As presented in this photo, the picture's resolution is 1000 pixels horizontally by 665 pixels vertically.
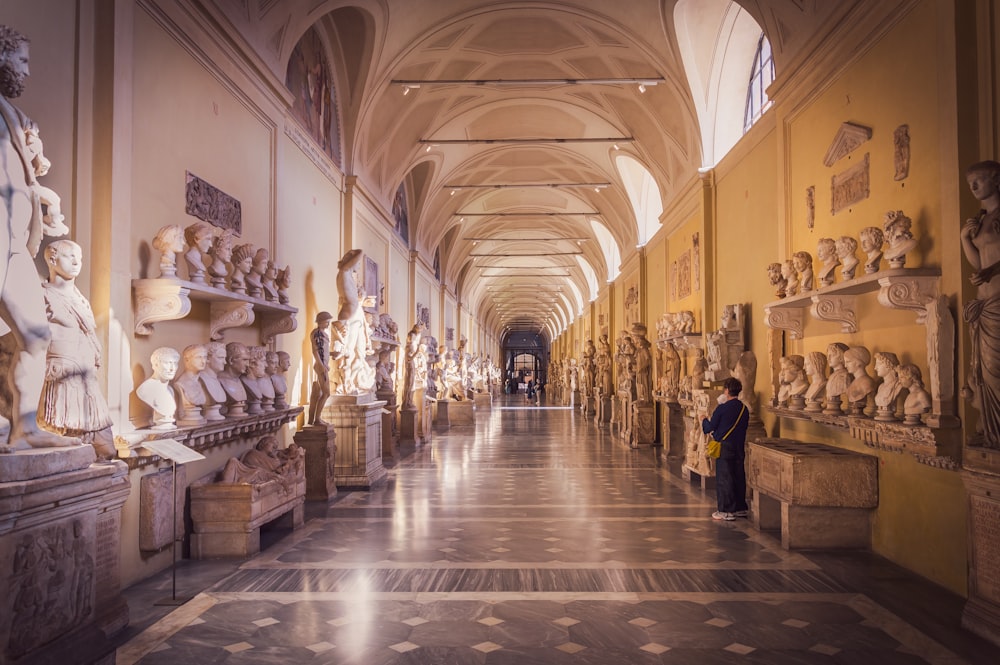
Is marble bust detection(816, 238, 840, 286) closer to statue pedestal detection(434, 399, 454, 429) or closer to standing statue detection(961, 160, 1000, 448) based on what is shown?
standing statue detection(961, 160, 1000, 448)

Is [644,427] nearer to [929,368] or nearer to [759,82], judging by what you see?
[759,82]

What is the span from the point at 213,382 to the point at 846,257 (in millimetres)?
5911

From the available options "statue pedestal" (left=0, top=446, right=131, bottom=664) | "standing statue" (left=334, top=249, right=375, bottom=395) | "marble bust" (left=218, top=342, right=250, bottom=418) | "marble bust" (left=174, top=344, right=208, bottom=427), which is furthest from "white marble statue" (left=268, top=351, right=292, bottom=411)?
"statue pedestal" (left=0, top=446, right=131, bottom=664)

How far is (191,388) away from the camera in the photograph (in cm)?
575

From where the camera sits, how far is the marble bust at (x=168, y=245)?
A: 5301mm

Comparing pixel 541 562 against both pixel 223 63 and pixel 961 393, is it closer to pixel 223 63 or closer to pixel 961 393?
pixel 961 393

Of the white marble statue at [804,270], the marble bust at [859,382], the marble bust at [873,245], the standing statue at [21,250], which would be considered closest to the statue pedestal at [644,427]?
the white marble statue at [804,270]

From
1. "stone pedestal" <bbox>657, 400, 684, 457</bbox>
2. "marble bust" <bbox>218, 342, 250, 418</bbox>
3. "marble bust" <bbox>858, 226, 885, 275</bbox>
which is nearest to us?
"marble bust" <bbox>858, 226, 885, 275</bbox>

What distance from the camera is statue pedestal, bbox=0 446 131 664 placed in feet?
9.89

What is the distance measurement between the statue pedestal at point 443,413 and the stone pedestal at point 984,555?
17.0 metres

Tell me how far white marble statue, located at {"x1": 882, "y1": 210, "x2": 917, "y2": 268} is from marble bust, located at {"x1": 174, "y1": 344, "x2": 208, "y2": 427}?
19.0 ft

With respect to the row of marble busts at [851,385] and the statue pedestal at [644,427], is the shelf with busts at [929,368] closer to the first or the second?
the row of marble busts at [851,385]

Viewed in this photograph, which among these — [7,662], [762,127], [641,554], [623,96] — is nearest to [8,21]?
[7,662]

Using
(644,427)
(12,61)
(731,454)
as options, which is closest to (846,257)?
(731,454)
